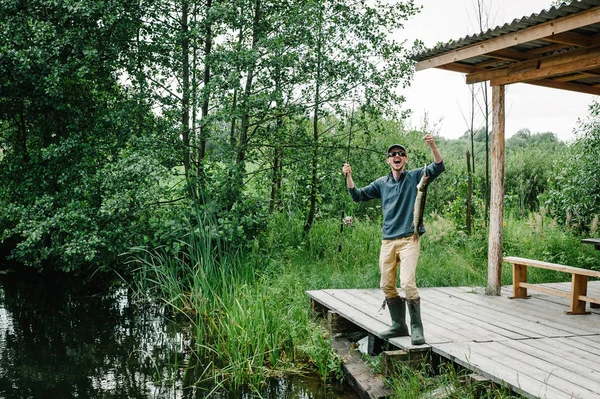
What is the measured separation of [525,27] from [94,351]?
5911 mm

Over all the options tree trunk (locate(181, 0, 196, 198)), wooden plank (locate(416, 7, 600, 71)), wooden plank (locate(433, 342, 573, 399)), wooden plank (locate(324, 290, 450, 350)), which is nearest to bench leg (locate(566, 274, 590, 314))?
wooden plank (locate(324, 290, 450, 350))

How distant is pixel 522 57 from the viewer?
266 inches

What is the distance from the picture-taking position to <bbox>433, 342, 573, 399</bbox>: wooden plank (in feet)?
12.6

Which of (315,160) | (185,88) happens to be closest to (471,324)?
(315,160)

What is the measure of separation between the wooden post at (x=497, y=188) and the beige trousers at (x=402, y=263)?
2580mm

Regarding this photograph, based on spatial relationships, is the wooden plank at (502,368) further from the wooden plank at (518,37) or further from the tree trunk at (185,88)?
the tree trunk at (185,88)

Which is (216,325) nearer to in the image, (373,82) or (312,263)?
(312,263)

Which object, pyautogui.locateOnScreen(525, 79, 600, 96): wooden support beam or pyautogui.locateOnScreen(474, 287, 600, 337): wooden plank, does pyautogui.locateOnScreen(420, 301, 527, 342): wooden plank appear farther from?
pyautogui.locateOnScreen(525, 79, 600, 96): wooden support beam

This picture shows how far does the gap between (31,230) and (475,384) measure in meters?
6.71

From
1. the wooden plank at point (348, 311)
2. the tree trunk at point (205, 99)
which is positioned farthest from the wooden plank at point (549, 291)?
the tree trunk at point (205, 99)

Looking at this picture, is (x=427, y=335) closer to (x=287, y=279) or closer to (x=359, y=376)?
(x=359, y=376)

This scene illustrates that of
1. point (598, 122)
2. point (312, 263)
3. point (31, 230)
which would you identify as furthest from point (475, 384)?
point (598, 122)

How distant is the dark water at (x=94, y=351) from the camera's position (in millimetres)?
5445

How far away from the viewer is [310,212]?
10.4 meters
